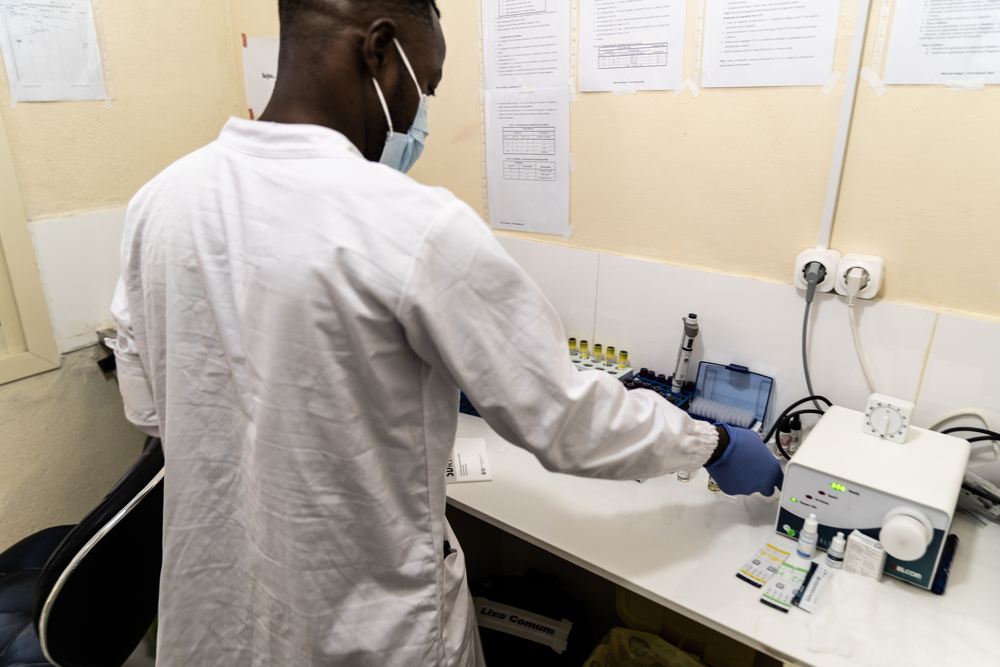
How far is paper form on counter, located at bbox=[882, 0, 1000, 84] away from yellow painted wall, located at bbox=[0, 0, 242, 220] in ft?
6.22

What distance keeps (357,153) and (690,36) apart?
927 mm

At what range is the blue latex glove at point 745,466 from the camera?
3.60 ft

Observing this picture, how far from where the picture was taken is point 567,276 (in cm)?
169

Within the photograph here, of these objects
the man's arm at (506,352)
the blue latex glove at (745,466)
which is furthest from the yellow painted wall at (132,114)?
the blue latex glove at (745,466)

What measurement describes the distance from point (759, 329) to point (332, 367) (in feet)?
3.44

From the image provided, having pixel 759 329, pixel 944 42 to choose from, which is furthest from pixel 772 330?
pixel 944 42

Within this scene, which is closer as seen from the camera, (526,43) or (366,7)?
(366,7)

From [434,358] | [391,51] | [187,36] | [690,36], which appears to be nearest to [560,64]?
[690,36]

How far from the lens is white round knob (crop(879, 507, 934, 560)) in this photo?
946 millimetres

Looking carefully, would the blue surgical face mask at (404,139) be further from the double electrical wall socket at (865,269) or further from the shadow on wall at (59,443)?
the shadow on wall at (59,443)

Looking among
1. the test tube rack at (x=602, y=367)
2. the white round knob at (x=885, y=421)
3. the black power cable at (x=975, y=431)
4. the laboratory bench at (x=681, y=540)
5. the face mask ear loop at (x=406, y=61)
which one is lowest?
the laboratory bench at (x=681, y=540)

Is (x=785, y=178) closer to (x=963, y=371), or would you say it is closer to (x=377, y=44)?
(x=963, y=371)

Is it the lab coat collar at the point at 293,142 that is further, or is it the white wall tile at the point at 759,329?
the white wall tile at the point at 759,329

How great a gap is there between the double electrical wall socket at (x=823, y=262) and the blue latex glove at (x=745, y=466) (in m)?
0.39
